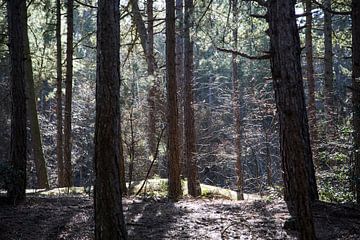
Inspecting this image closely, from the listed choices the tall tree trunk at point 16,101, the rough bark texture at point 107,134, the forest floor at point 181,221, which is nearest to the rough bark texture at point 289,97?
the forest floor at point 181,221

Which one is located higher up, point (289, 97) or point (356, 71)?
point (356, 71)

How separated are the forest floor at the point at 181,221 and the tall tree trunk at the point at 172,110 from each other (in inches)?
88.5

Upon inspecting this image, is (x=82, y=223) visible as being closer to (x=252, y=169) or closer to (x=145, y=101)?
(x=145, y=101)

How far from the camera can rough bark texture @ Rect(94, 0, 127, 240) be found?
5.02 meters

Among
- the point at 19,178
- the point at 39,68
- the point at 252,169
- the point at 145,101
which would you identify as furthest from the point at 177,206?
the point at 252,169

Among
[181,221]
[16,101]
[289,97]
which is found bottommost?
[181,221]

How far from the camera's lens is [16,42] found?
7.81 meters

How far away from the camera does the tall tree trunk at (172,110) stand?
1027 cm

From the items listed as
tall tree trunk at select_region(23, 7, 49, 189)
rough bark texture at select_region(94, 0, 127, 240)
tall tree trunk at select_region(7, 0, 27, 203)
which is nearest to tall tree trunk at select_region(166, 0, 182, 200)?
tall tree trunk at select_region(7, 0, 27, 203)

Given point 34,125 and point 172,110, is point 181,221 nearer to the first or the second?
point 172,110

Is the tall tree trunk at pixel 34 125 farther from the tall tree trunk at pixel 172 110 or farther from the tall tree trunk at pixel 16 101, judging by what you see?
the tall tree trunk at pixel 16 101

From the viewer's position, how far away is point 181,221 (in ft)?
22.7

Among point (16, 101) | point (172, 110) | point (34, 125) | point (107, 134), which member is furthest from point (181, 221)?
point (34, 125)

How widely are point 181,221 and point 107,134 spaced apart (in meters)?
2.54
